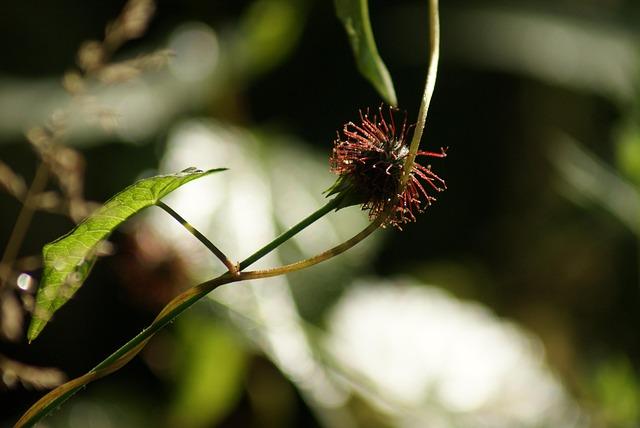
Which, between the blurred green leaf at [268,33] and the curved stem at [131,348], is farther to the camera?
the blurred green leaf at [268,33]

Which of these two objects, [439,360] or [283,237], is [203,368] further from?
[283,237]

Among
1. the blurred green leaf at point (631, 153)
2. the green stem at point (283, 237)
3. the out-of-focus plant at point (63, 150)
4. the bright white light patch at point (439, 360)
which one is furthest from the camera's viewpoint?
the bright white light patch at point (439, 360)

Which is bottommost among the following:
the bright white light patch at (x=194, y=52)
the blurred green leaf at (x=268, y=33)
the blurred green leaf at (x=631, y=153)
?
the blurred green leaf at (x=631, y=153)

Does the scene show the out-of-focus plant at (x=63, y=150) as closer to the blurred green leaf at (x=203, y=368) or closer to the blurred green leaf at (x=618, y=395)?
the blurred green leaf at (x=203, y=368)

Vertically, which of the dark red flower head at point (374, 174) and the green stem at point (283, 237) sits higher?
the green stem at point (283, 237)

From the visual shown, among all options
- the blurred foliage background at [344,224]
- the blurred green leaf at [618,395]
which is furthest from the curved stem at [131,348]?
the blurred green leaf at [618,395]

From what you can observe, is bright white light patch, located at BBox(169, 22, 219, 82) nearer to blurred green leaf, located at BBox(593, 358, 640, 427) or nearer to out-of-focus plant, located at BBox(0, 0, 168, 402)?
blurred green leaf, located at BBox(593, 358, 640, 427)
